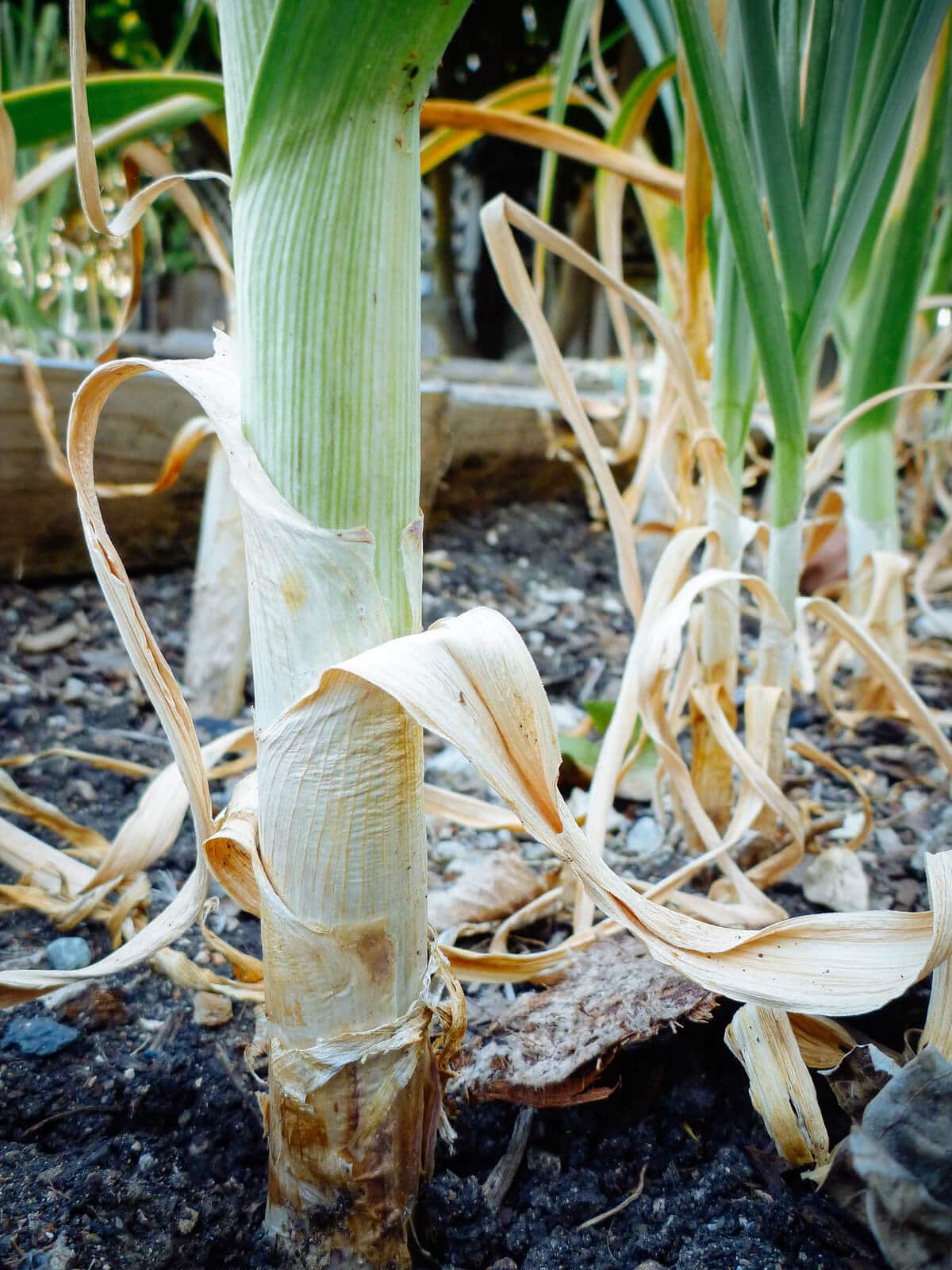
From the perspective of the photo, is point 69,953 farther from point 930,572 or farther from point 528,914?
point 930,572

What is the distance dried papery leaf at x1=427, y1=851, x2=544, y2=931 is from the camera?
679 mm

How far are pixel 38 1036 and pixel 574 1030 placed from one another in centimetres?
33

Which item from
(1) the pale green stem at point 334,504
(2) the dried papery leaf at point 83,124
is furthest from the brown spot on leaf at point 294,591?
(2) the dried papery leaf at point 83,124

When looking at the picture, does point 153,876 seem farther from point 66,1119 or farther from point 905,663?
point 905,663

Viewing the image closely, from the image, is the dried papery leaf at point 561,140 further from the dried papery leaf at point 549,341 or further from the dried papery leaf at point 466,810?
the dried papery leaf at point 466,810

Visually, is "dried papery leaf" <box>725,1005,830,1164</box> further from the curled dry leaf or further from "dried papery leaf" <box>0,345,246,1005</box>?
"dried papery leaf" <box>0,345,246,1005</box>

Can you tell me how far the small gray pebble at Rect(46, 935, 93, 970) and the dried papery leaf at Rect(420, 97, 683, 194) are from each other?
70cm

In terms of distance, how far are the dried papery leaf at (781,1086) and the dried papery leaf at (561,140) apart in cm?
65

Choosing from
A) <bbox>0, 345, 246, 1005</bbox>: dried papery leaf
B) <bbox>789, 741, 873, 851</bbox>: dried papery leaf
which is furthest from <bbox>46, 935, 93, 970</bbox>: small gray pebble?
<bbox>789, 741, 873, 851</bbox>: dried papery leaf

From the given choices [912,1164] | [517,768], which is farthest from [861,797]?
[517,768]

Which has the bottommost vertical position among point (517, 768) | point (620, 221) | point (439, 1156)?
point (439, 1156)

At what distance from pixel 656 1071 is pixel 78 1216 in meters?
0.31

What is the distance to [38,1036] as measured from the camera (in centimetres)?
55

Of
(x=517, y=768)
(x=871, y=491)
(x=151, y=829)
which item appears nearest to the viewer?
(x=517, y=768)
